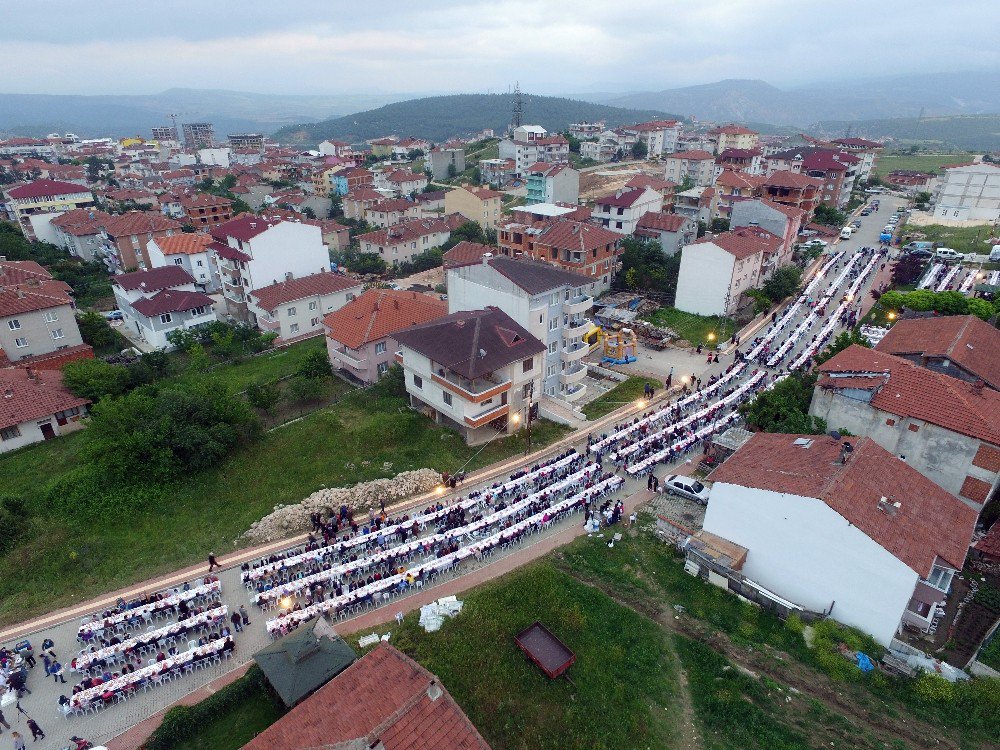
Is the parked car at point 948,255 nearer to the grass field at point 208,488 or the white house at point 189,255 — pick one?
the grass field at point 208,488

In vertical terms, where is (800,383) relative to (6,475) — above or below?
above

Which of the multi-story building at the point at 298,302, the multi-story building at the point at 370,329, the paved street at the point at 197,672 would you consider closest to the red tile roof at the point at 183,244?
the multi-story building at the point at 298,302

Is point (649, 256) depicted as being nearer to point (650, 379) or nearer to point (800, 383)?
point (650, 379)

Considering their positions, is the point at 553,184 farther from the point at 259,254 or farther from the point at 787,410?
the point at 787,410

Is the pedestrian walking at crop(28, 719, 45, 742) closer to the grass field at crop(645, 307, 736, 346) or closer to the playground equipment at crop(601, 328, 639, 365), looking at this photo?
the playground equipment at crop(601, 328, 639, 365)

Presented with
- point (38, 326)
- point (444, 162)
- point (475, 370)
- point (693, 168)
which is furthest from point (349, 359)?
point (444, 162)

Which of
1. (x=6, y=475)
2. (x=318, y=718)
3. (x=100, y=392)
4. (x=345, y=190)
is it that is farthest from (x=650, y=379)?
(x=345, y=190)

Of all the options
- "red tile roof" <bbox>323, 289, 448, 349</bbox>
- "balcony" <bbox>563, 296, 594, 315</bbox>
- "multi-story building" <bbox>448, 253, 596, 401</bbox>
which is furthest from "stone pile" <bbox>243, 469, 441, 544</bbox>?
"balcony" <bbox>563, 296, 594, 315</bbox>
